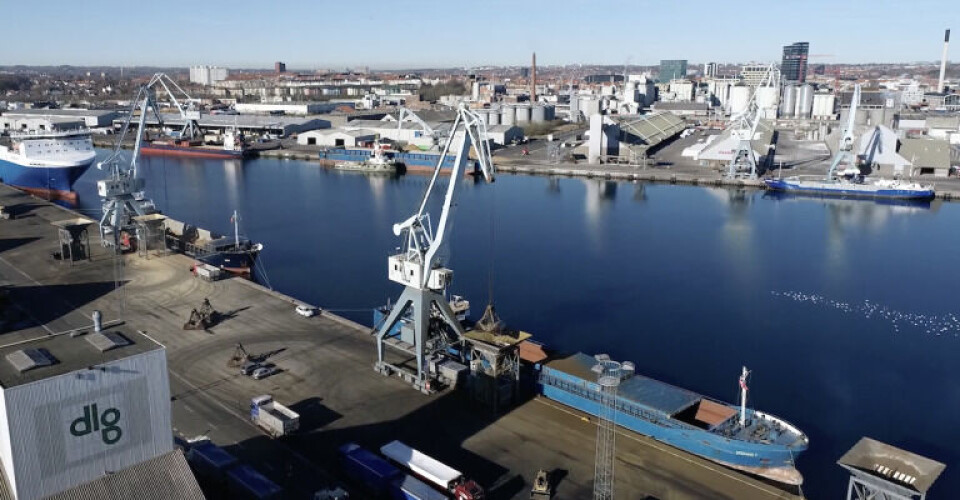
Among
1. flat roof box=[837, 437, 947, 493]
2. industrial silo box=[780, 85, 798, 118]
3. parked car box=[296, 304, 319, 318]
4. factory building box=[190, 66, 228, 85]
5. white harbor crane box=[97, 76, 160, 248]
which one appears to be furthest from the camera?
factory building box=[190, 66, 228, 85]

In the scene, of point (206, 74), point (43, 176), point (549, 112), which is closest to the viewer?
point (43, 176)

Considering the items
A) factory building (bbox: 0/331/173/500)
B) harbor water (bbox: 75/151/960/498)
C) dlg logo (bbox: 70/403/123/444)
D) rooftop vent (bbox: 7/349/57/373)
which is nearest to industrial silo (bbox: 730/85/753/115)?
harbor water (bbox: 75/151/960/498)

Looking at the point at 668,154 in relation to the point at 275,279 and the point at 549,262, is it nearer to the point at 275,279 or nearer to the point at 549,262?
the point at 549,262

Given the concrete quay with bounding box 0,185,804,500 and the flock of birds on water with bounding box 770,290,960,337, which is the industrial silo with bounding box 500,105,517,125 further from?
the concrete quay with bounding box 0,185,804,500

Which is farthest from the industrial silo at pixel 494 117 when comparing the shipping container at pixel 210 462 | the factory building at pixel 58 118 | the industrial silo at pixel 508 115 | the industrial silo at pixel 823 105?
the shipping container at pixel 210 462

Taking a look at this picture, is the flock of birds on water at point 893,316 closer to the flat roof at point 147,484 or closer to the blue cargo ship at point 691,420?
the blue cargo ship at point 691,420

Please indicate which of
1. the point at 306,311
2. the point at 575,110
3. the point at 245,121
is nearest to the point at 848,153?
the point at 306,311

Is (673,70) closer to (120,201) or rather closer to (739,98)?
(739,98)
